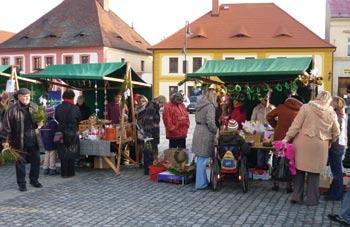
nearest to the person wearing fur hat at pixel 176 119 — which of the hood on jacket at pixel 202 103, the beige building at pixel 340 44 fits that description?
the hood on jacket at pixel 202 103

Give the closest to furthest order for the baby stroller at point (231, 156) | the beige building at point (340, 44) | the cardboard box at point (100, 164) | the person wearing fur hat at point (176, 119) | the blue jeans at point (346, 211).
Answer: the blue jeans at point (346, 211) → the baby stroller at point (231, 156) → the person wearing fur hat at point (176, 119) → the cardboard box at point (100, 164) → the beige building at point (340, 44)

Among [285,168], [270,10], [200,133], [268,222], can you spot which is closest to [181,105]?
[200,133]

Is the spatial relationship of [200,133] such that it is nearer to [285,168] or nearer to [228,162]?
[228,162]

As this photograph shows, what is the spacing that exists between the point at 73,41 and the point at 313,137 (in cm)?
4247

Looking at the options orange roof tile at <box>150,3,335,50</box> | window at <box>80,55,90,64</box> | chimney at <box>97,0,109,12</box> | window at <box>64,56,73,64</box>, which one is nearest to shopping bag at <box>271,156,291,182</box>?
orange roof tile at <box>150,3,335,50</box>

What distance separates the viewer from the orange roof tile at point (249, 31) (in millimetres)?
43625

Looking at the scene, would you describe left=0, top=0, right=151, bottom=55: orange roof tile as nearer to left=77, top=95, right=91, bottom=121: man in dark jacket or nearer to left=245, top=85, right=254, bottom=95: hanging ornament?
left=77, top=95, right=91, bottom=121: man in dark jacket

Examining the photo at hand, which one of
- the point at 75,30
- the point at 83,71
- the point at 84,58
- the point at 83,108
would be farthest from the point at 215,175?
the point at 75,30

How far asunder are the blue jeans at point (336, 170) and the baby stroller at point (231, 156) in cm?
133

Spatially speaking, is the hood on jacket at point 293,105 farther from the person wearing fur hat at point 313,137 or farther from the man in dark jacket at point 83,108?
the man in dark jacket at point 83,108

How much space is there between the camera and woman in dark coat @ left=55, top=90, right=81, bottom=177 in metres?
9.52

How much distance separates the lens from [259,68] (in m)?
9.44

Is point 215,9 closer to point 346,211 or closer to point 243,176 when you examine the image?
point 243,176

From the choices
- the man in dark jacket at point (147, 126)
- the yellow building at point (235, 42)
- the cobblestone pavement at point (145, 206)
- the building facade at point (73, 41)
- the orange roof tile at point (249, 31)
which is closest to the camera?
the cobblestone pavement at point (145, 206)
